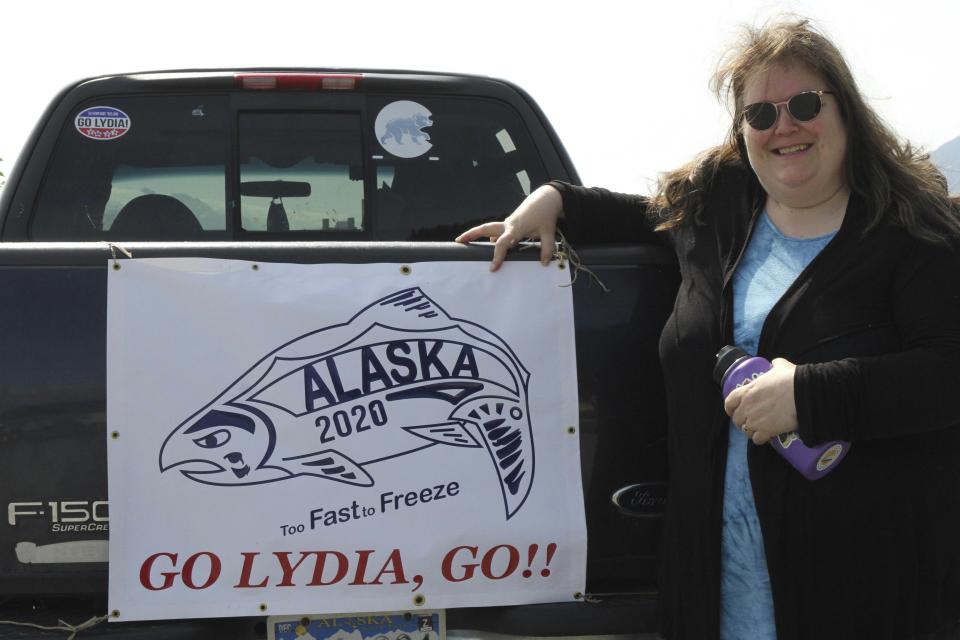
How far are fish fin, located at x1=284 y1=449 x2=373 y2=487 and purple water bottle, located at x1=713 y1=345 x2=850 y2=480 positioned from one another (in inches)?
33.0

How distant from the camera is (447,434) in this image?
2.32m

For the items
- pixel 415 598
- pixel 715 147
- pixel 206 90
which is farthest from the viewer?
pixel 206 90

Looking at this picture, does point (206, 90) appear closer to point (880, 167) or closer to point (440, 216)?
point (440, 216)

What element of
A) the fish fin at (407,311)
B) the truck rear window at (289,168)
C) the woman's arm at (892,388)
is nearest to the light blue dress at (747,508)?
the woman's arm at (892,388)

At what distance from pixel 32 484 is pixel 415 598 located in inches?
34.6

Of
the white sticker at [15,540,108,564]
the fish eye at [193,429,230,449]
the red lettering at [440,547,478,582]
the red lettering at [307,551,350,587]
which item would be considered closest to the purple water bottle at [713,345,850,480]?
the red lettering at [440,547,478,582]

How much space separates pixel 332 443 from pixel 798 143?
124 centimetres

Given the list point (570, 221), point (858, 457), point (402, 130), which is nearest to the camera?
point (858, 457)

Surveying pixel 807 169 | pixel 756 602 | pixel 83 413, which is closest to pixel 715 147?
pixel 807 169

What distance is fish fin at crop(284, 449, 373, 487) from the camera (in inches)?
89.3

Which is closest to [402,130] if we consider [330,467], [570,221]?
[570,221]

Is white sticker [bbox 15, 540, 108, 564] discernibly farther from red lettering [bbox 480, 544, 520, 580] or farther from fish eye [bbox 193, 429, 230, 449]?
red lettering [bbox 480, 544, 520, 580]

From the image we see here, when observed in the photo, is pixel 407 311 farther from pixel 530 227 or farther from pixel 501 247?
pixel 530 227

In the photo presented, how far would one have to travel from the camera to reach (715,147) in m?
2.66
